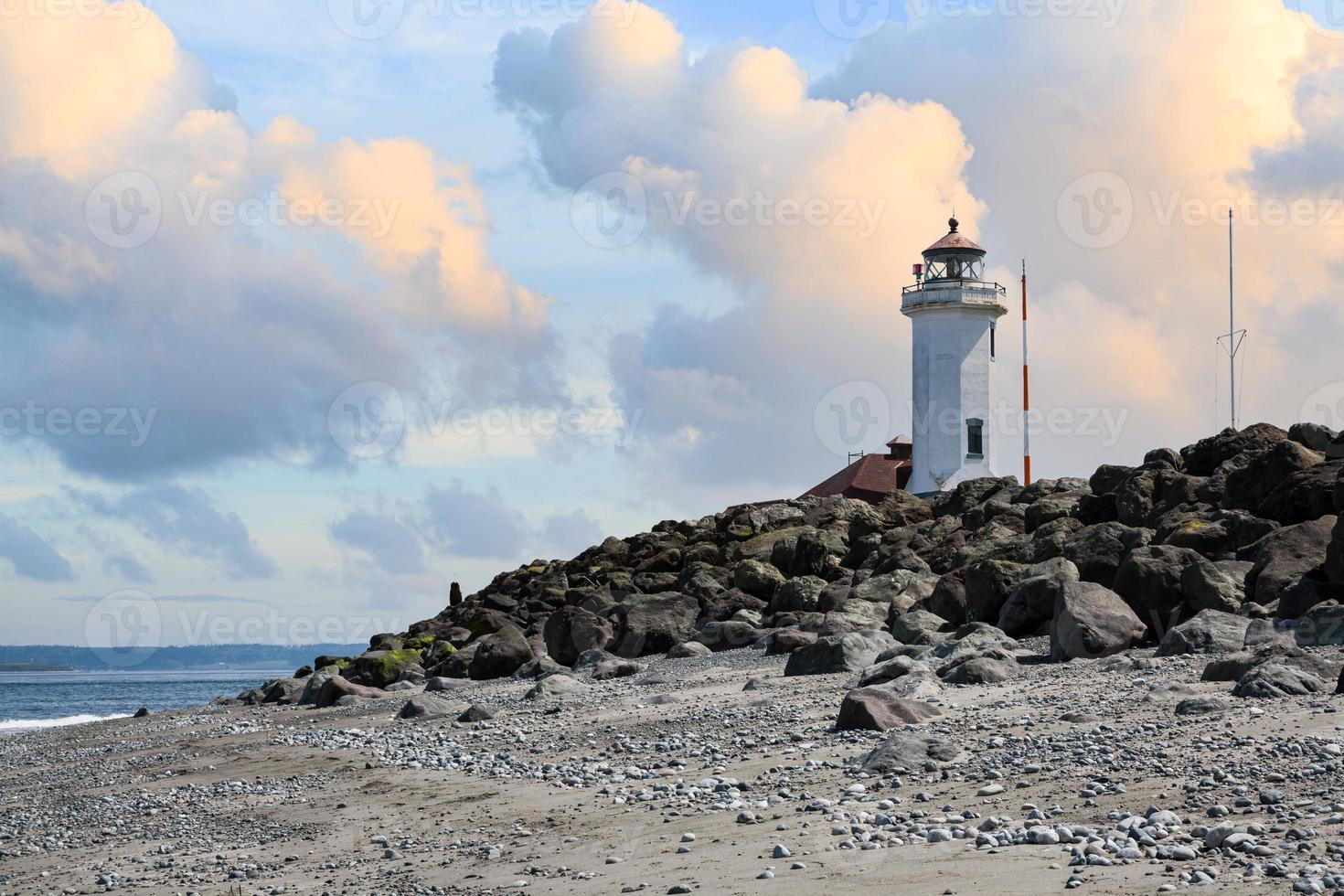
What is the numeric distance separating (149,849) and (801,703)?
20.6 ft

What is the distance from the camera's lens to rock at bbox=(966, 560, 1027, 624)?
19.5 m

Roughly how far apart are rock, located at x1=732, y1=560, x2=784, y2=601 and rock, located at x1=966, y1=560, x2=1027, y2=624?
7.82 metres

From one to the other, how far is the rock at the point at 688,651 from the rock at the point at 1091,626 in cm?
722

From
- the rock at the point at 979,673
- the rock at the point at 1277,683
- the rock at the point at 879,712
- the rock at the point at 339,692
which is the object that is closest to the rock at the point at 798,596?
the rock at the point at 339,692

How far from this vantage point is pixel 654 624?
25328 millimetres

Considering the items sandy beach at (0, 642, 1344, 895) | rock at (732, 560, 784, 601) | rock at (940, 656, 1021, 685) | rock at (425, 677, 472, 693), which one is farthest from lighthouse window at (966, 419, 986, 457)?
rock at (940, 656, 1021, 685)

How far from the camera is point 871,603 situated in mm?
22875

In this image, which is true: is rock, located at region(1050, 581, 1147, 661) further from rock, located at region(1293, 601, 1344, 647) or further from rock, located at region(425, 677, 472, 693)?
rock, located at region(425, 677, 472, 693)

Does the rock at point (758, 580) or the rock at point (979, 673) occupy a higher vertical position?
the rock at point (758, 580)

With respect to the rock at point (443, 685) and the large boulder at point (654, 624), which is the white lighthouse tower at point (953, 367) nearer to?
the large boulder at point (654, 624)

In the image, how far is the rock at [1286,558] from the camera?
17188mm

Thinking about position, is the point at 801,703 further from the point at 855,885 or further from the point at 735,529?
the point at 735,529

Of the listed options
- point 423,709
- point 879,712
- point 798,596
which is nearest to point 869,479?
point 798,596

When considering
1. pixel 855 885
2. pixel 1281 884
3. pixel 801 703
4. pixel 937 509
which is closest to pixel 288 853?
pixel 855 885
